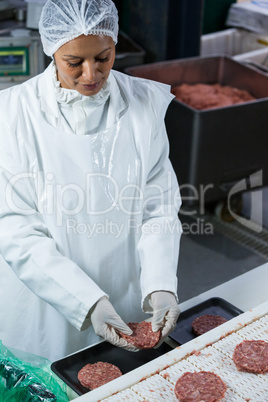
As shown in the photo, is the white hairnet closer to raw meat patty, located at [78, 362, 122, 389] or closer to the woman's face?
the woman's face

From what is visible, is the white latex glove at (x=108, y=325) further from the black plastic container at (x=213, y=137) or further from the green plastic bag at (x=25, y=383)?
the black plastic container at (x=213, y=137)

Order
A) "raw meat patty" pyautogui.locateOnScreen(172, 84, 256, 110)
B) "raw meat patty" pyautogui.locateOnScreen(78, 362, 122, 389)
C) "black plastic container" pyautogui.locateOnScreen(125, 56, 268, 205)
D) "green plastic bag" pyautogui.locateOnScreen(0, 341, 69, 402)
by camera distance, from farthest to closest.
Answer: "raw meat patty" pyautogui.locateOnScreen(172, 84, 256, 110) < "black plastic container" pyautogui.locateOnScreen(125, 56, 268, 205) < "raw meat patty" pyautogui.locateOnScreen(78, 362, 122, 389) < "green plastic bag" pyautogui.locateOnScreen(0, 341, 69, 402)

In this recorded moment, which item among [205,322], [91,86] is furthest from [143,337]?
[91,86]

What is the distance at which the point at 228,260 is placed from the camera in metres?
3.93

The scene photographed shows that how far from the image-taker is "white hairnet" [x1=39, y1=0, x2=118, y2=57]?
180 centimetres

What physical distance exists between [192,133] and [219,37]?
1.39 metres

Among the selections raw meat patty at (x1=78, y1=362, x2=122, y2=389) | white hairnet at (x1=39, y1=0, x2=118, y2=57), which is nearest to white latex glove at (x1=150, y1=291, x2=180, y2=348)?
raw meat patty at (x1=78, y1=362, x2=122, y2=389)

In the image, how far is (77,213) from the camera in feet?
6.63

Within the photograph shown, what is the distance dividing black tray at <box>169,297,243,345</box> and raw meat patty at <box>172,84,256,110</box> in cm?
215

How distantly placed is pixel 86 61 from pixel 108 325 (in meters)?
0.77

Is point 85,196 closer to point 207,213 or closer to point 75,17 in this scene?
point 75,17

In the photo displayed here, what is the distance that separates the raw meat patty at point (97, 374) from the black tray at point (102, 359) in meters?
0.03

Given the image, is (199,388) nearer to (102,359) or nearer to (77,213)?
(102,359)

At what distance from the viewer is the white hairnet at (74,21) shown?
1.80 m
